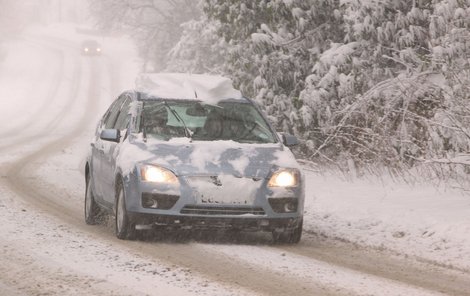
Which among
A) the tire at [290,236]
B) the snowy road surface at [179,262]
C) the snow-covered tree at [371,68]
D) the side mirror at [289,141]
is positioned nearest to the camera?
the snowy road surface at [179,262]

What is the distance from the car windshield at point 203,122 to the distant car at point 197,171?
0.4 inches

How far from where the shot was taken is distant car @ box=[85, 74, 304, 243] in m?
9.41

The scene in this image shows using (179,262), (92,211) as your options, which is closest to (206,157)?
(179,262)

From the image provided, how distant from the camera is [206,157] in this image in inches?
380

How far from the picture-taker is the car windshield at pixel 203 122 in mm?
10319

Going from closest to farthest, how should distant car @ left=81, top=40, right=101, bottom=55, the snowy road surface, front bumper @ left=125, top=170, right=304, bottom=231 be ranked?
the snowy road surface, front bumper @ left=125, top=170, right=304, bottom=231, distant car @ left=81, top=40, right=101, bottom=55

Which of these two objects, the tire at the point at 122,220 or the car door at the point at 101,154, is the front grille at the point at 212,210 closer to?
the tire at the point at 122,220

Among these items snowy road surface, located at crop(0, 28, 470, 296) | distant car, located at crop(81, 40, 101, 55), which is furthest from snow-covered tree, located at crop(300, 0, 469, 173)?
distant car, located at crop(81, 40, 101, 55)

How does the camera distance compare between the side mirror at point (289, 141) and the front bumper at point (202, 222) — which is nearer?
the front bumper at point (202, 222)

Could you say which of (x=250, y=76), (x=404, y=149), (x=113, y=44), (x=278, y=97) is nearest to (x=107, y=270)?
(x=404, y=149)

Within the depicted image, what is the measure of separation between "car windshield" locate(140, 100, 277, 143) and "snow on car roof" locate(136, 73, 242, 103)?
0.14m

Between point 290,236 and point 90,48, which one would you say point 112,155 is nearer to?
point 290,236

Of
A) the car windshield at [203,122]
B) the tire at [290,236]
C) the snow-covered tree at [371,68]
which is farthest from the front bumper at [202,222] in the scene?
the snow-covered tree at [371,68]

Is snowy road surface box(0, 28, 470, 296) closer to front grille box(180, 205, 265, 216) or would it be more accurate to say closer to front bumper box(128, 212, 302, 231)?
front bumper box(128, 212, 302, 231)
